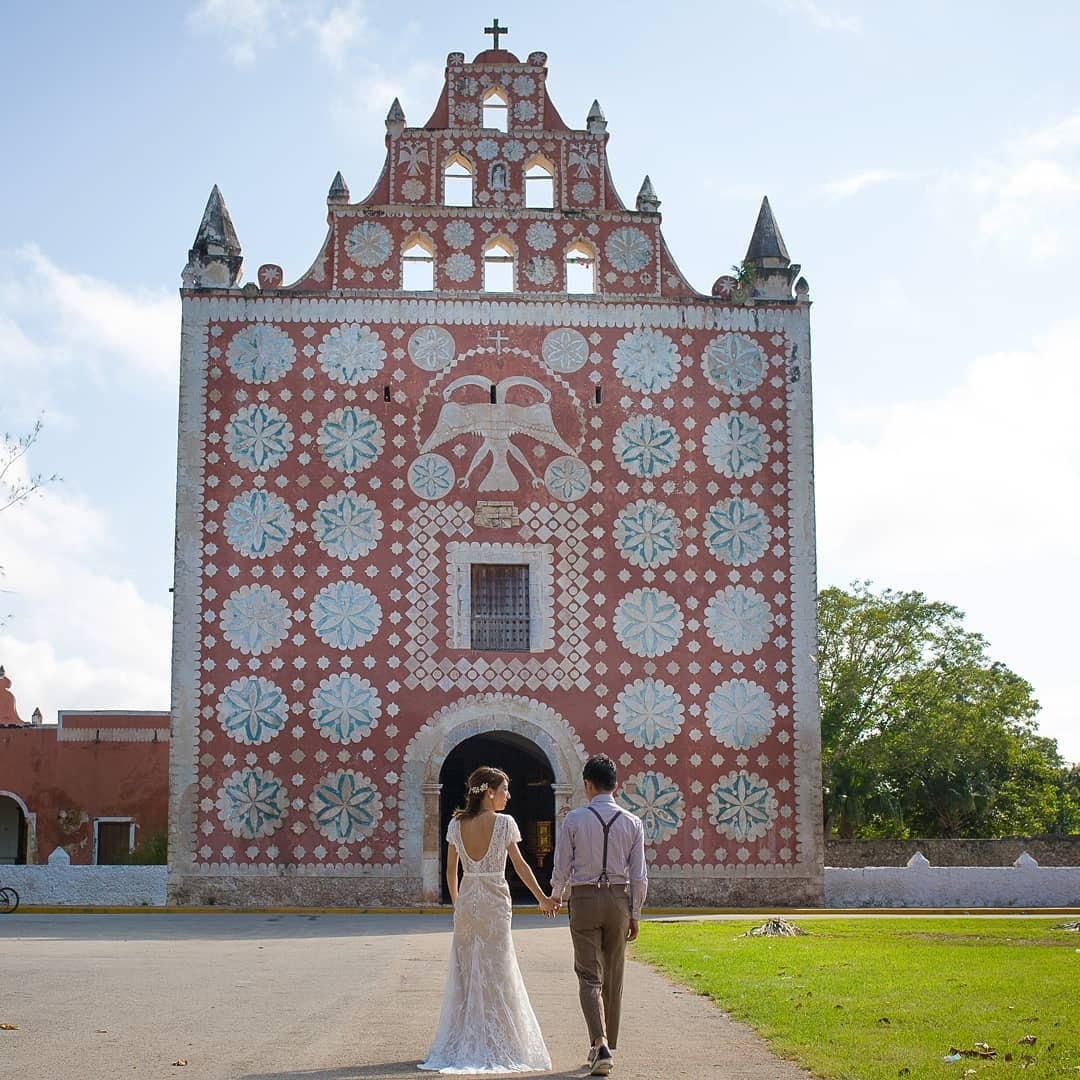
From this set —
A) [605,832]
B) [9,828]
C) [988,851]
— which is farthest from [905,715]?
[605,832]

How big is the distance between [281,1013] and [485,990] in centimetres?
202

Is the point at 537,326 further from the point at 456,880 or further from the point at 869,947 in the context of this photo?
the point at 456,880

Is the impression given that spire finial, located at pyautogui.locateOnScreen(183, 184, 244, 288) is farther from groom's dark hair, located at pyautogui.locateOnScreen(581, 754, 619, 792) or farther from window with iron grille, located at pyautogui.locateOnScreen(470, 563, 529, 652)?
groom's dark hair, located at pyautogui.locateOnScreen(581, 754, 619, 792)

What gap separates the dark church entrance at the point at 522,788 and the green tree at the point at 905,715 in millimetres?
7529

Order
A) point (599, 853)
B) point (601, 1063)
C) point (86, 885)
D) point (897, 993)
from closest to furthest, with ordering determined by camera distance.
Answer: point (601, 1063) < point (599, 853) < point (897, 993) < point (86, 885)

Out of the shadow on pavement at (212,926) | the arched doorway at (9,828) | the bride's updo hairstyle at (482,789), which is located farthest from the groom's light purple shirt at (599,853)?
the arched doorway at (9,828)

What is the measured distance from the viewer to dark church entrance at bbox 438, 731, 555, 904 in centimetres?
2991

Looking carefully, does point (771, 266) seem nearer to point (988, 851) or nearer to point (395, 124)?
point (395, 124)

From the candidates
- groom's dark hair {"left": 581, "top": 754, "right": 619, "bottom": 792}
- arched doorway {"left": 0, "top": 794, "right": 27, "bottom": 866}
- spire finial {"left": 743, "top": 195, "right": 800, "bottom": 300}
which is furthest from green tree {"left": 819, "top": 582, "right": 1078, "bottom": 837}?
groom's dark hair {"left": 581, "top": 754, "right": 619, "bottom": 792}

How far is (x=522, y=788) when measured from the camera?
1223 inches

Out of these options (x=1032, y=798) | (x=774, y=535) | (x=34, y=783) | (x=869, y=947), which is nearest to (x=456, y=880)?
(x=869, y=947)

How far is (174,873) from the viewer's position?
24438 mm

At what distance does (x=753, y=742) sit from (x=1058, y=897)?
5.56 meters

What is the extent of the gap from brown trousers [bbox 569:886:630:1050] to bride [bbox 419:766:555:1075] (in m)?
0.23
